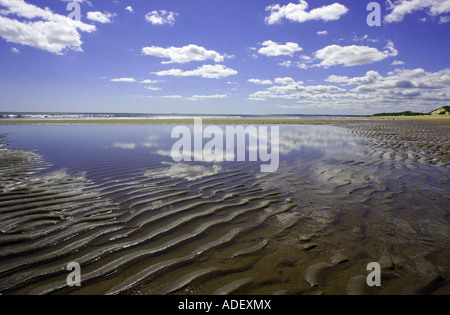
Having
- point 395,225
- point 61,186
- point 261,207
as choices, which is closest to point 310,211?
point 261,207

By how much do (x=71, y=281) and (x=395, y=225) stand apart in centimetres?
513

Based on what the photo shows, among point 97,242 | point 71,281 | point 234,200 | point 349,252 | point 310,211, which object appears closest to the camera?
point 71,281

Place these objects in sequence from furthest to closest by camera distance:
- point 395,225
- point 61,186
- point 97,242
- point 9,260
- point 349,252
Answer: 1. point 61,186
2. point 395,225
3. point 97,242
4. point 349,252
5. point 9,260

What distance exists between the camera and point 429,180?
23.6ft

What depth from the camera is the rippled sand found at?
284 centimetres

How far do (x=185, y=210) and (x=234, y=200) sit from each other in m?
1.22

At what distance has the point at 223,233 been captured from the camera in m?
4.03

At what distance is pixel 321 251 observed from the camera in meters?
3.48

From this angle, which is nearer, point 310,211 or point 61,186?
point 310,211

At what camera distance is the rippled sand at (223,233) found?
284 cm
